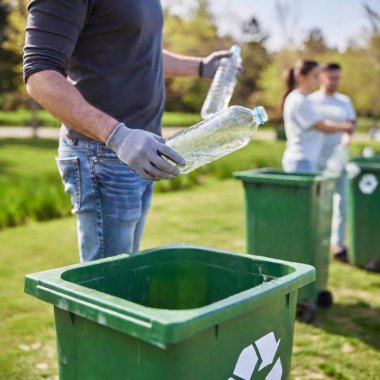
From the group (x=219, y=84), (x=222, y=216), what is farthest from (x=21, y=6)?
(x=219, y=84)

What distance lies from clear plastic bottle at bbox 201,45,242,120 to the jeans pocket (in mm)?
892

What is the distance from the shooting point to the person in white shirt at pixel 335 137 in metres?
5.47

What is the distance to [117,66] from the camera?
225cm

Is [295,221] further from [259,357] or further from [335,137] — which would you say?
[259,357]

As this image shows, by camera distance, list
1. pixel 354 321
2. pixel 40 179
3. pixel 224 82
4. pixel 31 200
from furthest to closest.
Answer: pixel 40 179, pixel 31 200, pixel 354 321, pixel 224 82

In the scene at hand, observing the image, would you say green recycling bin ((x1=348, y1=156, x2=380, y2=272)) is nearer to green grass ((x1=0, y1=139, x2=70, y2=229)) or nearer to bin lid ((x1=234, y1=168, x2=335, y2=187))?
bin lid ((x1=234, y1=168, x2=335, y2=187))

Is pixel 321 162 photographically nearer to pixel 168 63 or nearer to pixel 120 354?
pixel 168 63

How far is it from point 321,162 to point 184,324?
14.3ft

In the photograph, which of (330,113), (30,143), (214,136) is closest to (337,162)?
(330,113)

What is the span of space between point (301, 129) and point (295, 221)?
1.23 m

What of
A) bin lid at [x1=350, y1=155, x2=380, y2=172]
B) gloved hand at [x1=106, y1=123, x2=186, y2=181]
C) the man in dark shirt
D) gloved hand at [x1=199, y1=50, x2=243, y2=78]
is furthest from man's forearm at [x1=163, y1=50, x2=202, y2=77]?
bin lid at [x1=350, y1=155, x2=380, y2=172]

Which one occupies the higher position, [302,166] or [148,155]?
[148,155]

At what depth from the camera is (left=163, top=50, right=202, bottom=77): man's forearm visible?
3.05 meters

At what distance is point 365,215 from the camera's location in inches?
207
